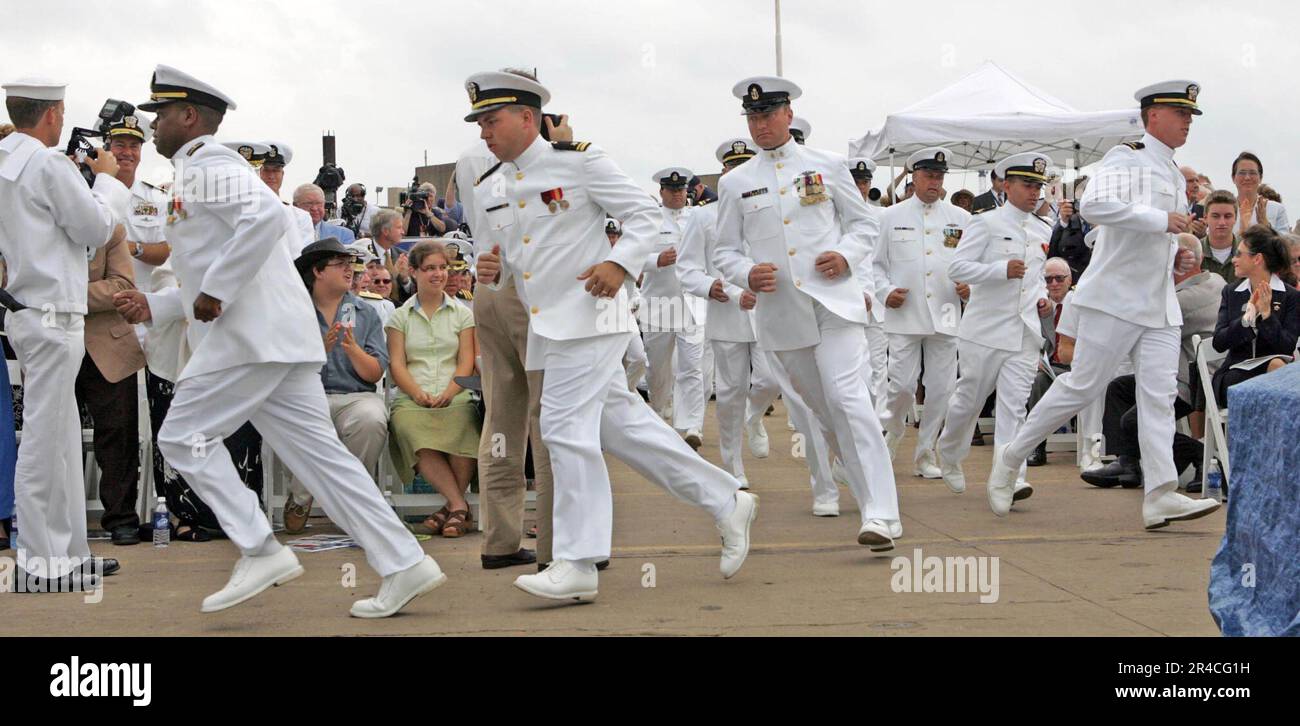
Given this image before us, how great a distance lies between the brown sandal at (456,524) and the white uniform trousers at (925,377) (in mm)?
3682

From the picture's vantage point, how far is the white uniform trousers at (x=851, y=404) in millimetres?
7230

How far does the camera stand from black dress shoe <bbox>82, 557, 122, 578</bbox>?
274 inches

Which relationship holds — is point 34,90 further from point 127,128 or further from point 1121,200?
point 1121,200

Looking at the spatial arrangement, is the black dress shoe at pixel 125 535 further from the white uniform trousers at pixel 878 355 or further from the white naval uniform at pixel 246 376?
the white uniform trousers at pixel 878 355

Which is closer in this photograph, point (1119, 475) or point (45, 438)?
point (45, 438)

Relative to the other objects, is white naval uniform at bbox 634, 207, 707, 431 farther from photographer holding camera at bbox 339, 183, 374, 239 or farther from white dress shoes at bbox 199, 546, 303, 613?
white dress shoes at bbox 199, 546, 303, 613

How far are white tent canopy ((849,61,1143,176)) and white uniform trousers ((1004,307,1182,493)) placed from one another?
35.0 feet

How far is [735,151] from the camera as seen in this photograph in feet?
37.2

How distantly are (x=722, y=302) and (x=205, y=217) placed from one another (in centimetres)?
532

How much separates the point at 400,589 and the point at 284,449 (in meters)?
0.70

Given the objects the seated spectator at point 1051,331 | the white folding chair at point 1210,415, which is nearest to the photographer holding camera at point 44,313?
the white folding chair at point 1210,415

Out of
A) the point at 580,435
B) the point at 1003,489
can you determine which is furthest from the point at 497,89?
the point at 1003,489

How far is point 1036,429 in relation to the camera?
27.7 ft
